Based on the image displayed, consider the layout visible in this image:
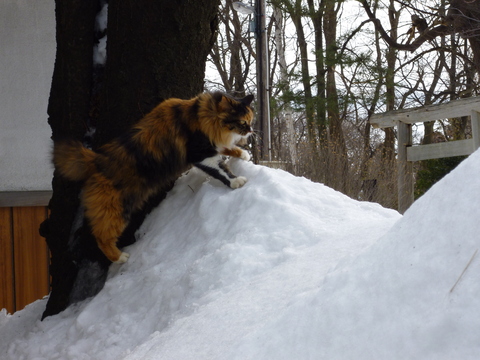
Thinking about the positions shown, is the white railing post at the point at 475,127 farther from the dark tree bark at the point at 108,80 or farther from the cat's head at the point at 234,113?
the dark tree bark at the point at 108,80

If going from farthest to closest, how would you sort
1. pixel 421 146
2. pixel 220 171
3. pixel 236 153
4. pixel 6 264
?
1. pixel 421 146
2. pixel 6 264
3. pixel 236 153
4. pixel 220 171

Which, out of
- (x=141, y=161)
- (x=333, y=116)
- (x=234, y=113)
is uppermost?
(x=333, y=116)

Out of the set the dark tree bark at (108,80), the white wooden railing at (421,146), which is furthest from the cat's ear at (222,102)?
the white wooden railing at (421,146)

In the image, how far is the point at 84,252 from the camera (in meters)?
3.88

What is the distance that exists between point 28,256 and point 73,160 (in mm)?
3993

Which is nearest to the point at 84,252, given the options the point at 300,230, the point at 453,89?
the point at 300,230

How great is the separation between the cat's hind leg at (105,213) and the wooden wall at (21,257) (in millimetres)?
3676

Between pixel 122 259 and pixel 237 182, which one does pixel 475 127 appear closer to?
pixel 237 182

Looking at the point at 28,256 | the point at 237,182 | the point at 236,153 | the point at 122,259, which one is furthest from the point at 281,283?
the point at 28,256

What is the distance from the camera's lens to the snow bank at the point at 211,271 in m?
2.31

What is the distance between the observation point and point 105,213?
359cm

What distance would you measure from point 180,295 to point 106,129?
5.39 feet

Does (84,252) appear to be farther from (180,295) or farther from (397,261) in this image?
(397,261)

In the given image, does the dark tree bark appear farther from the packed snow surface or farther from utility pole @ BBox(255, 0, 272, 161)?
utility pole @ BBox(255, 0, 272, 161)
